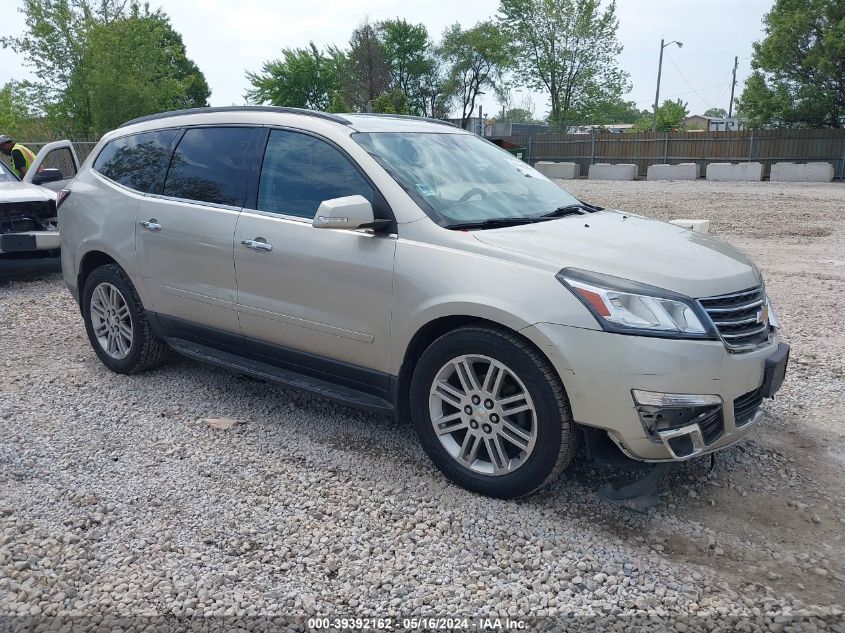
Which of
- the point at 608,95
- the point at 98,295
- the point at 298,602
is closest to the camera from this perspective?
the point at 298,602

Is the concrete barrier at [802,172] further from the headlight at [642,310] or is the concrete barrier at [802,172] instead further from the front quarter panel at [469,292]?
the front quarter panel at [469,292]

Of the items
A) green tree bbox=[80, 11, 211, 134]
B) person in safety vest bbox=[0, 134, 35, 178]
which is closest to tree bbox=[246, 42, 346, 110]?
green tree bbox=[80, 11, 211, 134]

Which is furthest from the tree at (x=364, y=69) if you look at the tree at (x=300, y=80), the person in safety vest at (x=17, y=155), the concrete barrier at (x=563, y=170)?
the person in safety vest at (x=17, y=155)

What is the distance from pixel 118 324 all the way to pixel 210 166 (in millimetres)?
1539

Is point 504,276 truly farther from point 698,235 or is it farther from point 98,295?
point 98,295

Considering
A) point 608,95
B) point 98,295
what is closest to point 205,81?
point 608,95

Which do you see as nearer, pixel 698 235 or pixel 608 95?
pixel 698 235

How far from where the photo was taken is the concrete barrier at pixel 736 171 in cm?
2900

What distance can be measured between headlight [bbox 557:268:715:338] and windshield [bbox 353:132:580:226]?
0.88 meters

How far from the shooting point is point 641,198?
2033 centimetres

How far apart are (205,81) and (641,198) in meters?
55.7

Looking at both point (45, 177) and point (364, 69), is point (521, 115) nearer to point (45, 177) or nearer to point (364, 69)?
point (364, 69)

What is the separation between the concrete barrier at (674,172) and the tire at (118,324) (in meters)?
29.2

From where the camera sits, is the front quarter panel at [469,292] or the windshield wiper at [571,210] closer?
the front quarter panel at [469,292]
